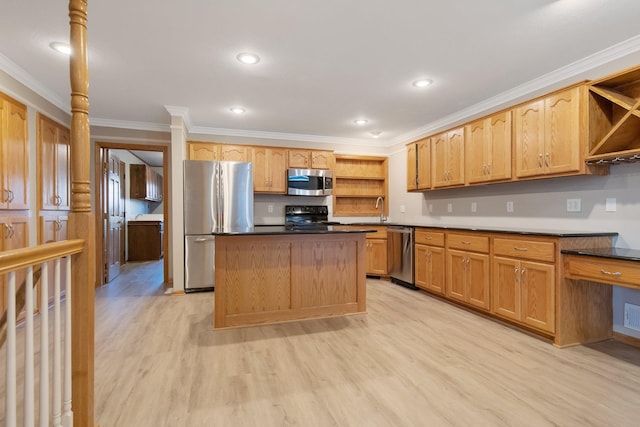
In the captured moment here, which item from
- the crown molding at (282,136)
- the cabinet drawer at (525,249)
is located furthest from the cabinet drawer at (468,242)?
the crown molding at (282,136)

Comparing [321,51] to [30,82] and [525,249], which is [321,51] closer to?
[525,249]

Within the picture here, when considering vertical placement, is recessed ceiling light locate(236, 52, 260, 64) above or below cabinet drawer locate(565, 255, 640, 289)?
above

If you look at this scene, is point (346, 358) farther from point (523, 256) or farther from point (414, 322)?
point (523, 256)

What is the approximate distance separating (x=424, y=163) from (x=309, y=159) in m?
1.85

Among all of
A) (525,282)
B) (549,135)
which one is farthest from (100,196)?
(549,135)

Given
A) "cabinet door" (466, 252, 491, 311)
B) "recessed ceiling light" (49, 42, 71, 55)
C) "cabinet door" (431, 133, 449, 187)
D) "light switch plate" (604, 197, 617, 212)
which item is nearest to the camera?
"recessed ceiling light" (49, 42, 71, 55)

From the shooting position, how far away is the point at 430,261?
4055 mm

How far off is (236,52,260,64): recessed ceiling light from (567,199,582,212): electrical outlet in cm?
317

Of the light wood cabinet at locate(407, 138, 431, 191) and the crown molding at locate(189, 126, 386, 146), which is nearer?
the light wood cabinet at locate(407, 138, 431, 191)

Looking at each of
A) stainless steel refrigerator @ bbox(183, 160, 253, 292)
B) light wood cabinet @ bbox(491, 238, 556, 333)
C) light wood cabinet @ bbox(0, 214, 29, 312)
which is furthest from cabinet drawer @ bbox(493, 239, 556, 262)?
light wood cabinet @ bbox(0, 214, 29, 312)

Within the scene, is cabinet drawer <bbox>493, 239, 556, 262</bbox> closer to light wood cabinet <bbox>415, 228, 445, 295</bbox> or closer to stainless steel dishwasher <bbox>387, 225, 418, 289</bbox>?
light wood cabinet <bbox>415, 228, 445, 295</bbox>

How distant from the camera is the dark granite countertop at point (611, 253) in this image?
214cm

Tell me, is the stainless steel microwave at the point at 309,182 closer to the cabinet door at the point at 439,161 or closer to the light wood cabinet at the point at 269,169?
the light wood cabinet at the point at 269,169

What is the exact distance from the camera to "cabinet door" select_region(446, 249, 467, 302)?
3.50 m
